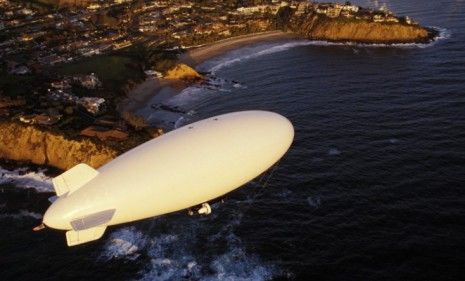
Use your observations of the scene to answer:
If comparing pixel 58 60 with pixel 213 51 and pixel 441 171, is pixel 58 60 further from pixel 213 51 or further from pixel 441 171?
pixel 441 171

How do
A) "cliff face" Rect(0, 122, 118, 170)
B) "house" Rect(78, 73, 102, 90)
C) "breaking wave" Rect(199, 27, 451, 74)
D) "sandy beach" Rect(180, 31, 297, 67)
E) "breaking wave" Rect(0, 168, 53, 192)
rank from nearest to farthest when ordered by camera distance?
"breaking wave" Rect(0, 168, 53, 192) < "cliff face" Rect(0, 122, 118, 170) < "house" Rect(78, 73, 102, 90) < "breaking wave" Rect(199, 27, 451, 74) < "sandy beach" Rect(180, 31, 297, 67)

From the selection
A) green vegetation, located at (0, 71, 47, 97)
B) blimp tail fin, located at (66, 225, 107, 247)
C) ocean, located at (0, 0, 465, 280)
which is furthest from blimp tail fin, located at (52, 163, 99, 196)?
green vegetation, located at (0, 71, 47, 97)

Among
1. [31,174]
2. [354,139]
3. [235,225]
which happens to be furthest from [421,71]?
[31,174]

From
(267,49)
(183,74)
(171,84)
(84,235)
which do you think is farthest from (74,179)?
(267,49)

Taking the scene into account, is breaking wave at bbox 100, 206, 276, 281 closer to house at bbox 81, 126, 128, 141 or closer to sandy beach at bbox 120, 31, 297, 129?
house at bbox 81, 126, 128, 141

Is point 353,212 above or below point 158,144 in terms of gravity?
below

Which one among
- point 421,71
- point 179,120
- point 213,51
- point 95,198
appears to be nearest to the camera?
point 95,198

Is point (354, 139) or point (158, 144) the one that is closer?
point (158, 144)
